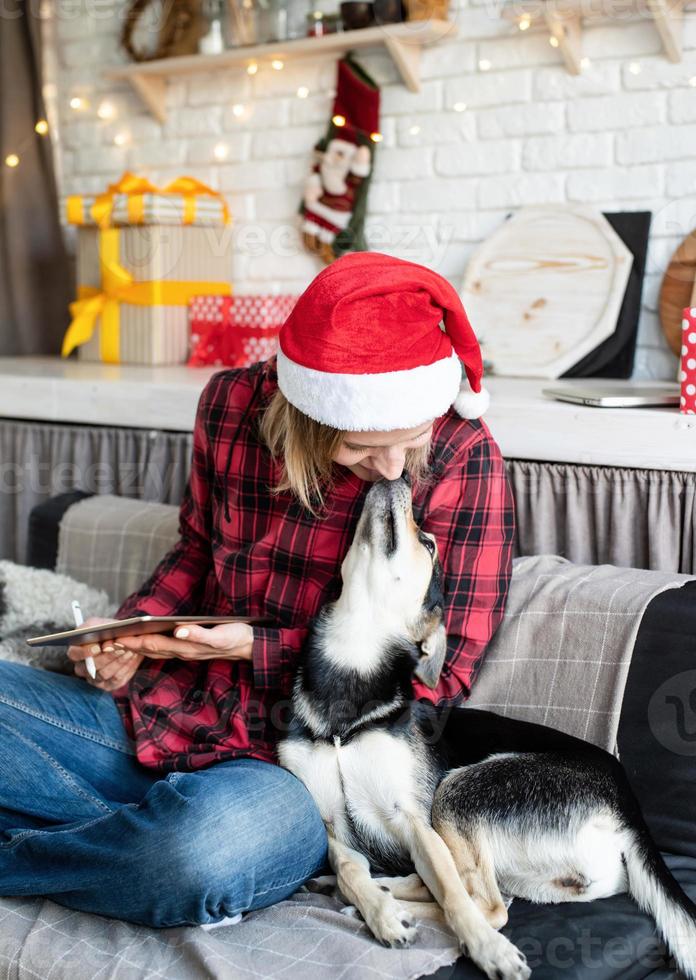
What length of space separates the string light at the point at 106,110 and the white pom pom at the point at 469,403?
233 centimetres

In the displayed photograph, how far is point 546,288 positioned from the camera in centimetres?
263

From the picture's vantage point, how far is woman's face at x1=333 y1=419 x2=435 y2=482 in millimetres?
1585

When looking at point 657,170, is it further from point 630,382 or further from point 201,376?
point 201,376

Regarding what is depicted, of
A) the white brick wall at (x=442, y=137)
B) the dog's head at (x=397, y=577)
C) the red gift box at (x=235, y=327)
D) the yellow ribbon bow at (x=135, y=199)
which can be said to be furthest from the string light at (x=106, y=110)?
the dog's head at (x=397, y=577)

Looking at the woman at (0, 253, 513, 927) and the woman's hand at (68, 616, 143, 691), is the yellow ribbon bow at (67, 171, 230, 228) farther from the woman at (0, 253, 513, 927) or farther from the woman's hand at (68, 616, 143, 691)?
the woman's hand at (68, 616, 143, 691)

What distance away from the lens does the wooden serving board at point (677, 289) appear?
8.15 feet

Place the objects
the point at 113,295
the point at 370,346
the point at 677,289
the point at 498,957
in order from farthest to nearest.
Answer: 1. the point at 113,295
2. the point at 677,289
3. the point at 370,346
4. the point at 498,957

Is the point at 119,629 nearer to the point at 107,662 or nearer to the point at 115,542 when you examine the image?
the point at 107,662

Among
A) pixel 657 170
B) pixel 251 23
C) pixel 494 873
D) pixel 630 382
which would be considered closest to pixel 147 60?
pixel 251 23

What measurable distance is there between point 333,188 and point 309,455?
158cm

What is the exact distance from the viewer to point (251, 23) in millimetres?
3035

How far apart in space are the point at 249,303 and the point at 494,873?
76.5 inches

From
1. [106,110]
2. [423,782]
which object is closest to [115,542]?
[423,782]

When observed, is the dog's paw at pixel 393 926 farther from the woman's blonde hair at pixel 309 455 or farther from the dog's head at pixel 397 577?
the woman's blonde hair at pixel 309 455
